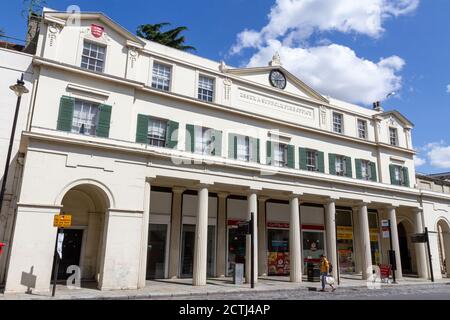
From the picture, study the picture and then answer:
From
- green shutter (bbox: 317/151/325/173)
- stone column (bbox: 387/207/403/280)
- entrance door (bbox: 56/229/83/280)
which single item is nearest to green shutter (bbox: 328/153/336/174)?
green shutter (bbox: 317/151/325/173)

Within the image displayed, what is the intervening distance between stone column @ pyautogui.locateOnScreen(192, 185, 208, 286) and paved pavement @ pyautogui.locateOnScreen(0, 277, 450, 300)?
0.50 metres

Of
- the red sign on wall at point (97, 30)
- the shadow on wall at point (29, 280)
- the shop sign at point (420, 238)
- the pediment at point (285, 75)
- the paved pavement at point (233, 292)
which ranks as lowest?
the paved pavement at point (233, 292)

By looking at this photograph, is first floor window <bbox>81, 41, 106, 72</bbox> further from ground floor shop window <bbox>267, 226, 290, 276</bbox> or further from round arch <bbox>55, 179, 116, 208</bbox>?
ground floor shop window <bbox>267, 226, 290, 276</bbox>

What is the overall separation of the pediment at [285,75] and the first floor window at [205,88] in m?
1.29

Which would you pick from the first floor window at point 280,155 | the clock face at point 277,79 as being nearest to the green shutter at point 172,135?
the first floor window at point 280,155

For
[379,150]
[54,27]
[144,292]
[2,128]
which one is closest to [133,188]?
[144,292]

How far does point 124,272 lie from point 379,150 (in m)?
21.4

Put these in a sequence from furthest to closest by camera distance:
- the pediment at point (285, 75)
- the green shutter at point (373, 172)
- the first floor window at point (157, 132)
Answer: the green shutter at point (373, 172) < the pediment at point (285, 75) < the first floor window at point (157, 132)

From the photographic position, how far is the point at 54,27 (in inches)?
674

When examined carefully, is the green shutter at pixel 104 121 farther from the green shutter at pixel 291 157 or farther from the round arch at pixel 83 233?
the green shutter at pixel 291 157

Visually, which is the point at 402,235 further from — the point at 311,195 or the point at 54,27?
the point at 54,27

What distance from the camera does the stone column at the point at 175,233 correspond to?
66.7 feet

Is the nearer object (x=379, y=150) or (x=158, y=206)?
(x=158, y=206)

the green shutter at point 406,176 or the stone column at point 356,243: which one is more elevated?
the green shutter at point 406,176
